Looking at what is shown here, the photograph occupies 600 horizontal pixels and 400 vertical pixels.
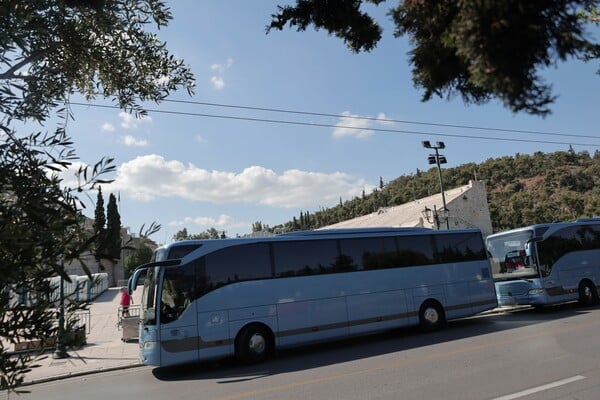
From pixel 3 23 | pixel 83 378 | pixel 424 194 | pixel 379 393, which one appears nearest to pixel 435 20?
pixel 3 23

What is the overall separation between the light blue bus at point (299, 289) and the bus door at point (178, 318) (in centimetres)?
2

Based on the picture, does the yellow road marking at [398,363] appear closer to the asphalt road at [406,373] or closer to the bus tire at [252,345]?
the asphalt road at [406,373]

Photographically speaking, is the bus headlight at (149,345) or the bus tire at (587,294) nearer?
the bus headlight at (149,345)

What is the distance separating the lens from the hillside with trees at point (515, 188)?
198 feet

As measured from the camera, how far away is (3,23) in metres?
2.84

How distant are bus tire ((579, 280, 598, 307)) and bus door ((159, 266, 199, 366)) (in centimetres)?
1504

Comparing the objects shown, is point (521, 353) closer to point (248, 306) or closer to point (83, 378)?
point (248, 306)

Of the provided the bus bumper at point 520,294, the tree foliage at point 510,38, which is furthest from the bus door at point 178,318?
the bus bumper at point 520,294

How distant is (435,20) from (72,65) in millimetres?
3572

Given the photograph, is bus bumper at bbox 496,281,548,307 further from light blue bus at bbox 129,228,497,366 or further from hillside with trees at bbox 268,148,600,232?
hillside with trees at bbox 268,148,600,232

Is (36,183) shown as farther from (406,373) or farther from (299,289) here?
(299,289)

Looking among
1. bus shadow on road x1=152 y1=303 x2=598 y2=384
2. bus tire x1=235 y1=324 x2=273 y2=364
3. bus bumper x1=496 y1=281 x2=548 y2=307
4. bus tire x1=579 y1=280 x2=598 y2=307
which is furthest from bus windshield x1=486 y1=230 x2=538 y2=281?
bus tire x1=235 y1=324 x2=273 y2=364

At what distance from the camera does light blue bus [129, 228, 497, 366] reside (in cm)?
1103

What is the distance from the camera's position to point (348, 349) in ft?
40.9
